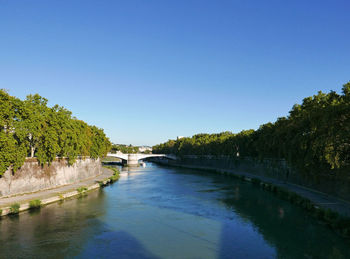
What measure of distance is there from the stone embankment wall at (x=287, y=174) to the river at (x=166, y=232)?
5092 mm


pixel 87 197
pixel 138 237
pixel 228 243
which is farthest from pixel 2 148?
pixel 228 243

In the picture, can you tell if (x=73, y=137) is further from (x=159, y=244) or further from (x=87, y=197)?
(x=159, y=244)

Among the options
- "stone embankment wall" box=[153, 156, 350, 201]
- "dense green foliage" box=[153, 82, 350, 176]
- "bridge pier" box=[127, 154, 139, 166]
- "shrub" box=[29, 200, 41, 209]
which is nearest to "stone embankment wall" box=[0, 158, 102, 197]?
"shrub" box=[29, 200, 41, 209]

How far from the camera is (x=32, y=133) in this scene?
3297cm

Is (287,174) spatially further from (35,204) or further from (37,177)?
(35,204)

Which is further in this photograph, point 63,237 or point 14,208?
point 14,208

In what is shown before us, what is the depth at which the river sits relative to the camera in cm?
→ 1825

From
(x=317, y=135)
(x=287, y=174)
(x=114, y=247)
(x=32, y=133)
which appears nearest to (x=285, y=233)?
(x=114, y=247)

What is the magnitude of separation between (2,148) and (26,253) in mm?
13407

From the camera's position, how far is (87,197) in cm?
3725

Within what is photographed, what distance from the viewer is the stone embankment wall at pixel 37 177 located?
30.1 meters

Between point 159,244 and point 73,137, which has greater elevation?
point 73,137

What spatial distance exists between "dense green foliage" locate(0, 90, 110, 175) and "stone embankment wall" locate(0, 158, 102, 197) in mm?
1043

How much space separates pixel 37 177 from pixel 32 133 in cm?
575
